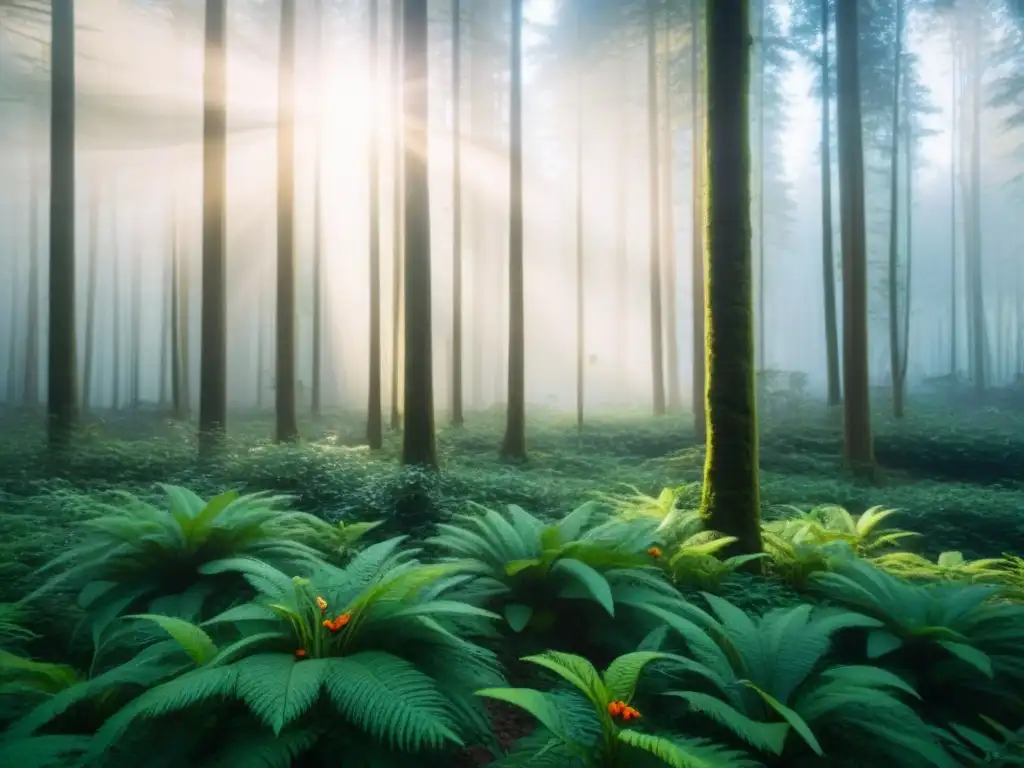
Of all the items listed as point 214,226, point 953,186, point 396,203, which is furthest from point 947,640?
point 953,186

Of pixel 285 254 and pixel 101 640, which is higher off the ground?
pixel 285 254

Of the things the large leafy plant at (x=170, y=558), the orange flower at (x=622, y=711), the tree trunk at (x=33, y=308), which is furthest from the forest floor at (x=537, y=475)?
the tree trunk at (x=33, y=308)

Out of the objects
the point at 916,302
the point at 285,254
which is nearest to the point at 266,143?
the point at 285,254

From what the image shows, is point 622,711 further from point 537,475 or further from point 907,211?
point 907,211

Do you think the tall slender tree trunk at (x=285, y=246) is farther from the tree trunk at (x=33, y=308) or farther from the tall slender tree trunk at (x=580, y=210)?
the tree trunk at (x=33, y=308)

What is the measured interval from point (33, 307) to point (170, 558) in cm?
3022

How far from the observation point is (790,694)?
3.12m

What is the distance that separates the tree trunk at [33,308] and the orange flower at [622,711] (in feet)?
102

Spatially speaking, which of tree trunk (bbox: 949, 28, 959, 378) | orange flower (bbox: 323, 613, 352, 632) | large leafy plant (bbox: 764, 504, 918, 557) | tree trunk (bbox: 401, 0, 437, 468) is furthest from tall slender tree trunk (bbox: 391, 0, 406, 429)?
tree trunk (bbox: 949, 28, 959, 378)

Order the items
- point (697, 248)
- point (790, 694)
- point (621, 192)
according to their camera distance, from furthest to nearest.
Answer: point (621, 192) → point (697, 248) → point (790, 694)

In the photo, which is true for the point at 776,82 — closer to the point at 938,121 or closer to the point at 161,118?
the point at 938,121

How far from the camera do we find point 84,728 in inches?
113

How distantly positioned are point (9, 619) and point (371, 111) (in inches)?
645

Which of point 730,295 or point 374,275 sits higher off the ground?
point 374,275
